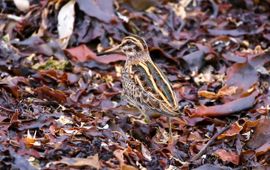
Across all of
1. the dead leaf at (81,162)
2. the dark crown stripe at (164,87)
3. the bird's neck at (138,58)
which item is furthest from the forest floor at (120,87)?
the bird's neck at (138,58)

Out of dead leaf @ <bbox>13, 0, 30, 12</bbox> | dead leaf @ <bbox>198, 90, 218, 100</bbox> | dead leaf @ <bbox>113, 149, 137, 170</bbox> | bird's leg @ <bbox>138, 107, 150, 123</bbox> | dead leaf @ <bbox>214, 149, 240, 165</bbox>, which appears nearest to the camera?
dead leaf @ <bbox>113, 149, 137, 170</bbox>

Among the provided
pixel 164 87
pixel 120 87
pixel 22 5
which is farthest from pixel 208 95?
pixel 22 5

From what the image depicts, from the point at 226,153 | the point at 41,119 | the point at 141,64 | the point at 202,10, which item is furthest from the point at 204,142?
the point at 202,10

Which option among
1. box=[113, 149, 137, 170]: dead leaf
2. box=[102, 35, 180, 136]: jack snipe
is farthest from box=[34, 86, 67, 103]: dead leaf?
box=[113, 149, 137, 170]: dead leaf

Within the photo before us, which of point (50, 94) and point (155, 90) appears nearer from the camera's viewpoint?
point (155, 90)

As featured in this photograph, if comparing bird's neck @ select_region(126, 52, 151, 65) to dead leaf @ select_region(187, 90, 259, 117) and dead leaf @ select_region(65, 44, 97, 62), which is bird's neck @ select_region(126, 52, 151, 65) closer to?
dead leaf @ select_region(187, 90, 259, 117)

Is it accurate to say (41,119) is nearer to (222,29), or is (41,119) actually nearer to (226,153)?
(226,153)

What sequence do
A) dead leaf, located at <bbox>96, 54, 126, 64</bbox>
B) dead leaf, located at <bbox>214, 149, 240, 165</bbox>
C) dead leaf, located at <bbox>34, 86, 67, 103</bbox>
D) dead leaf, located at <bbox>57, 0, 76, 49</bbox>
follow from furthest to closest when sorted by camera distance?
dead leaf, located at <bbox>57, 0, 76, 49</bbox>, dead leaf, located at <bbox>96, 54, 126, 64</bbox>, dead leaf, located at <bbox>34, 86, 67, 103</bbox>, dead leaf, located at <bbox>214, 149, 240, 165</bbox>

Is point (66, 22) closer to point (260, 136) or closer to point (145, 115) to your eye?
point (145, 115)
